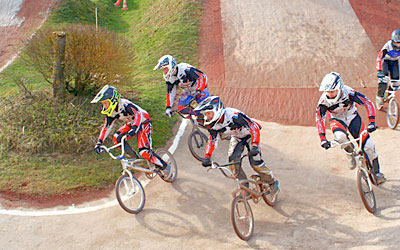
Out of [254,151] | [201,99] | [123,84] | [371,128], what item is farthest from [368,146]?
[123,84]

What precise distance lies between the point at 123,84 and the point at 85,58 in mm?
1432

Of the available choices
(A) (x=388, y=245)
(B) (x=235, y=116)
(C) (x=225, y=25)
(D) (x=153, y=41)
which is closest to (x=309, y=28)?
(C) (x=225, y=25)

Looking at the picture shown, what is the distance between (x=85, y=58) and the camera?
11164 mm

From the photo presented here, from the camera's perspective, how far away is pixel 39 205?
27.8 feet

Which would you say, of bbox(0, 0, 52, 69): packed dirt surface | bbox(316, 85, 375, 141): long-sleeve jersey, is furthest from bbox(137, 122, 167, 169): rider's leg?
bbox(0, 0, 52, 69): packed dirt surface

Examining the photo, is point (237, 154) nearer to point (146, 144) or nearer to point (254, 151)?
point (254, 151)

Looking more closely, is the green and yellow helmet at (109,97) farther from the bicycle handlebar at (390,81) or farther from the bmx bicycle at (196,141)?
the bicycle handlebar at (390,81)

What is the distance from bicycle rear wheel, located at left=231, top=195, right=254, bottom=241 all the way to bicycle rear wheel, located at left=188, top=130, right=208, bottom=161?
3188mm

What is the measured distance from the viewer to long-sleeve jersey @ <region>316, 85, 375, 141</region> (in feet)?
24.7

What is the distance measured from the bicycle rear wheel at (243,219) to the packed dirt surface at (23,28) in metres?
13.4

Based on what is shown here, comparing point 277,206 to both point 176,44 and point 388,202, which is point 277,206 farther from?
point 176,44

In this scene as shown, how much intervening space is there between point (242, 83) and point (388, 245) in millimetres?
9088

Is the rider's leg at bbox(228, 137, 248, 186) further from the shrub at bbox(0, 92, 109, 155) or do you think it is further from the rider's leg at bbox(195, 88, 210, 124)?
the shrub at bbox(0, 92, 109, 155)

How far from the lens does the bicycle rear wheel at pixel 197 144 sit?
996 centimetres
